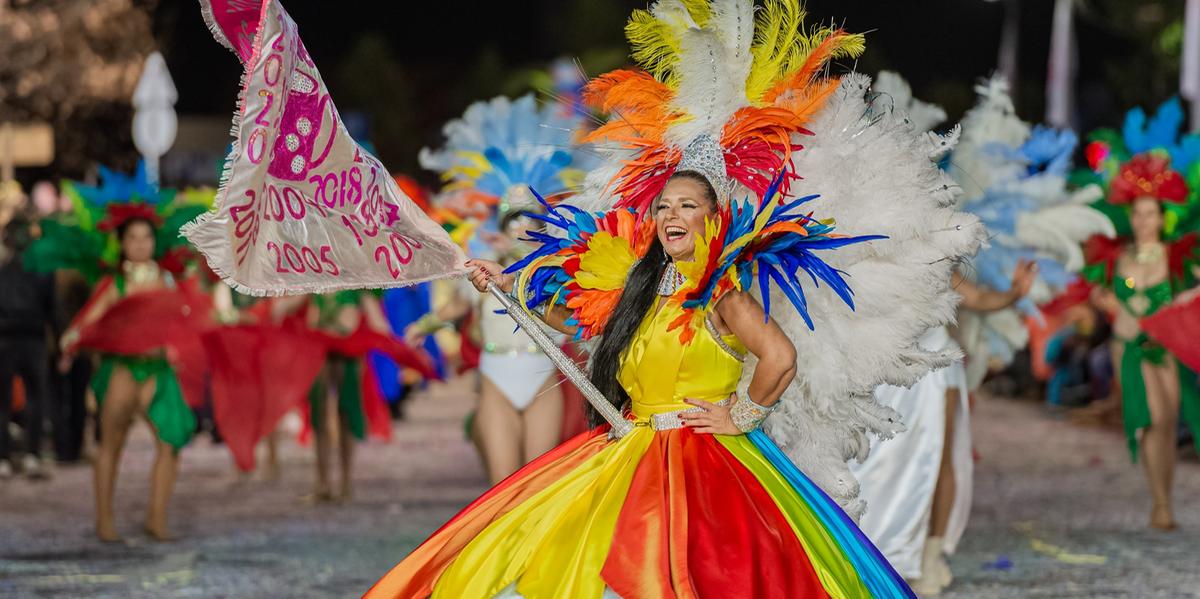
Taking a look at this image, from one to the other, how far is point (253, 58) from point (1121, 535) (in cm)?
656

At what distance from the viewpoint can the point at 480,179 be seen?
9.48 metres

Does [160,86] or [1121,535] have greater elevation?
[160,86]

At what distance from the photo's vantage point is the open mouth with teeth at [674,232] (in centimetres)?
514

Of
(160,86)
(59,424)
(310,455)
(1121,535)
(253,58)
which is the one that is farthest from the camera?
(160,86)

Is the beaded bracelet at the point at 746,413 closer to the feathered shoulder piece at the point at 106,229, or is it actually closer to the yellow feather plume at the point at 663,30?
the yellow feather plume at the point at 663,30

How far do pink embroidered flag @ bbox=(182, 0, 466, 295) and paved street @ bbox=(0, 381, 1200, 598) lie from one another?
2671 millimetres

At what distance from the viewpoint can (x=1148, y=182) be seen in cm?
1027

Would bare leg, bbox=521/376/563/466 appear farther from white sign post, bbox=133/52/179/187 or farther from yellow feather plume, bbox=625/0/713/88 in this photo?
white sign post, bbox=133/52/179/187

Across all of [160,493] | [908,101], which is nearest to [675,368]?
[908,101]

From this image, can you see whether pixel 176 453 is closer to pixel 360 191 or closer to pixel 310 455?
pixel 360 191

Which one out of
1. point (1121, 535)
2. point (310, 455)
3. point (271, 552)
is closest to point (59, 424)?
point (310, 455)

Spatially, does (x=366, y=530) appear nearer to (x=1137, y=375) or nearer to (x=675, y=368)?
(x=1137, y=375)

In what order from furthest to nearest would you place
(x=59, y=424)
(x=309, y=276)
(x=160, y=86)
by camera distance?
(x=160, y=86) → (x=59, y=424) → (x=309, y=276)

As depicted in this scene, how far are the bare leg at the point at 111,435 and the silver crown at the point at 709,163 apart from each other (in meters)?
5.12
